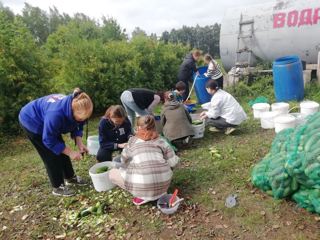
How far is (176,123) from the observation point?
5.61 m

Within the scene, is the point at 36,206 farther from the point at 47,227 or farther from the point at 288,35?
the point at 288,35

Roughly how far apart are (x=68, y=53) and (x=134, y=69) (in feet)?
7.07

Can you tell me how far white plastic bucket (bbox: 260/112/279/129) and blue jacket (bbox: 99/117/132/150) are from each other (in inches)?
110

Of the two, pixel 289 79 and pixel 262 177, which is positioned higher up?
pixel 289 79

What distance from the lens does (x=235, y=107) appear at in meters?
6.04

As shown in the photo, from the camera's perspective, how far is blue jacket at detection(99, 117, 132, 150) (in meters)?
4.95

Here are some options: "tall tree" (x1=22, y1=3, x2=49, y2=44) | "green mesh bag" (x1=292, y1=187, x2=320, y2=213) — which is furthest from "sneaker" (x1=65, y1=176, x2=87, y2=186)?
"tall tree" (x1=22, y1=3, x2=49, y2=44)

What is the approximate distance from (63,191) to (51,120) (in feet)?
4.34

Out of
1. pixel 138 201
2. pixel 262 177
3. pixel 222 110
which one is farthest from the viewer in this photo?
pixel 222 110

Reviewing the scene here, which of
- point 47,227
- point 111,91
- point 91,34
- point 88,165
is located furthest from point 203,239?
point 91,34

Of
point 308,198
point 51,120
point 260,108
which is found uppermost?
point 51,120

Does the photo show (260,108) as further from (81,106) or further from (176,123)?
(81,106)

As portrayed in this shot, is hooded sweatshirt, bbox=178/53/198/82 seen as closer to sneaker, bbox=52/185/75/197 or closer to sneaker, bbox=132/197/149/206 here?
sneaker, bbox=52/185/75/197

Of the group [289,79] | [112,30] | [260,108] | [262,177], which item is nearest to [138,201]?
[262,177]
